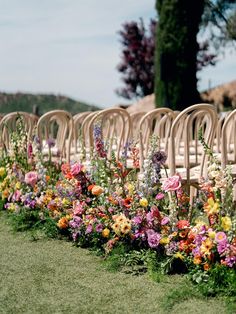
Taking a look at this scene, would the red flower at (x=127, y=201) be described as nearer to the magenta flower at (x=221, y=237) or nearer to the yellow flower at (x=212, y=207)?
the yellow flower at (x=212, y=207)

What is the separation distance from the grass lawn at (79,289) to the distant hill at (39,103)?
71.6 feet

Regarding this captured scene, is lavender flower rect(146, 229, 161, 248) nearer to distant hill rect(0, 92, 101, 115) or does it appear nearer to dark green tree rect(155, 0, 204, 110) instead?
dark green tree rect(155, 0, 204, 110)

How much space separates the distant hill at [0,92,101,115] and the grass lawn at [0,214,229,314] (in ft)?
71.6

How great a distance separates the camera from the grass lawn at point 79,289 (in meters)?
3.28

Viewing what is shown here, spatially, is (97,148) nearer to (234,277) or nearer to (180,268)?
(180,268)

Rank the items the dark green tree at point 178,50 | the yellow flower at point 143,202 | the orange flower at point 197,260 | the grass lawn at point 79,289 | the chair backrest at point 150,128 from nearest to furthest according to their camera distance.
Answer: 1. the grass lawn at point 79,289
2. the orange flower at point 197,260
3. the yellow flower at point 143,202
4. the chair backrest at point 150,128
5. the dark green tree at point 178,50

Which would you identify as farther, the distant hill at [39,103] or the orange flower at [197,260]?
the distant hill at [39,103]

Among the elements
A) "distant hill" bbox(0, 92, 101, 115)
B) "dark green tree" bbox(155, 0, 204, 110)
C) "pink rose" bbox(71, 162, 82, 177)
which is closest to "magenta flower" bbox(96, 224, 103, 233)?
"pink rose" bbox(71, 162, 82, 177)

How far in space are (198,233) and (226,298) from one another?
463 mm

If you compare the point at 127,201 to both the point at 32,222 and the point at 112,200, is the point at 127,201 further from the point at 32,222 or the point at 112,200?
the point at 32,222

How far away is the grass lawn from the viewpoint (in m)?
3.28

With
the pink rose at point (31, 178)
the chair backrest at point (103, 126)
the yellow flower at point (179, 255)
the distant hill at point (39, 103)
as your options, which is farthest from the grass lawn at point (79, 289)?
the distant hill at point (39, 103)

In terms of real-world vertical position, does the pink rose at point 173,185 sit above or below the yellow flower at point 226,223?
above

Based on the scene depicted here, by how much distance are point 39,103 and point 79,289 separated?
78.2ft
